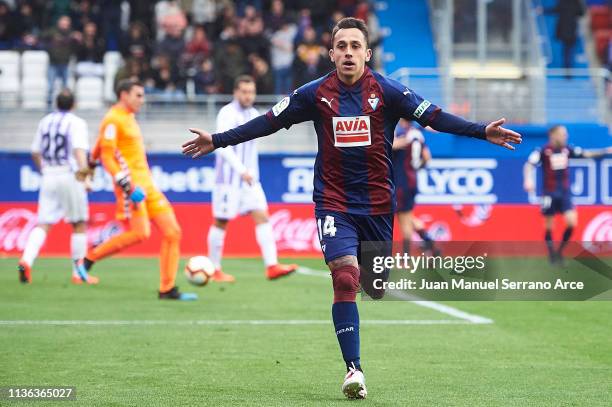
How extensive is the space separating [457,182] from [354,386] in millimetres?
15252

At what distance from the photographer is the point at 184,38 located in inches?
997

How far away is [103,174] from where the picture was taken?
838 inches

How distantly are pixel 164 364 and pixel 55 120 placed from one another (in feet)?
24.8

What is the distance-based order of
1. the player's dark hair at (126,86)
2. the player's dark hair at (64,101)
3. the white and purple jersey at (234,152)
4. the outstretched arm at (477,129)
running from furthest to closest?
the player's dark hair at (64,101)
the white and purple jersey at (234,152)
the player's dark hair at (126,86)
the outstretched arm at (477,129)

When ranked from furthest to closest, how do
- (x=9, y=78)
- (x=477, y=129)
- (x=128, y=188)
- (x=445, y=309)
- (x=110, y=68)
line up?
1. (x=110, y=68)
2. (x=9, y=78)
3. (x=128, y=188)
4. (x=445, y=309)
5. (x=477, y=129)

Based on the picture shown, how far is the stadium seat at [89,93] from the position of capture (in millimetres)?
23625

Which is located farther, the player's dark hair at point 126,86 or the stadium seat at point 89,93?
the stadium seat at point 89,93

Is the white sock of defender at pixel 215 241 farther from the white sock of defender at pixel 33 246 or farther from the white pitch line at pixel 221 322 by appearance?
the white pitch line at pixel 221 322

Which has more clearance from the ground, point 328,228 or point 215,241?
point 328,228

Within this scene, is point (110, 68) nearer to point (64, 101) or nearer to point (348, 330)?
point (64, 101)

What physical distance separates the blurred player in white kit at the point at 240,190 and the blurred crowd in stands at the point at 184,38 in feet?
27.1

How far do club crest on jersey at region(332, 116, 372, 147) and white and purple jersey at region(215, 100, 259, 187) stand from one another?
6.49 m

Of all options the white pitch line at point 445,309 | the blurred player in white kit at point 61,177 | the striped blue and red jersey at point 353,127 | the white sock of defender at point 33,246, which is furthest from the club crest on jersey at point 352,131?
the blurred player in white kit at point 61,177

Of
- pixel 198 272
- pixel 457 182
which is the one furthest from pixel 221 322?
pixel 457 182
